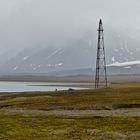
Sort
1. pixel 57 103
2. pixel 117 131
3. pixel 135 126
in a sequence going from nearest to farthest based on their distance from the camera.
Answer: pixel 117 131, pixel 135 126, pixel 57 103

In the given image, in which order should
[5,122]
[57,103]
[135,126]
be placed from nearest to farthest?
[135,126] → [5,122] → [57,103]

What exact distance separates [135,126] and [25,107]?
29.8 meters

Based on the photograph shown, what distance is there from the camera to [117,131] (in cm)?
3706

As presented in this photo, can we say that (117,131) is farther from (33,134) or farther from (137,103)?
(137,103)

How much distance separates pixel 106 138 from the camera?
109 ft

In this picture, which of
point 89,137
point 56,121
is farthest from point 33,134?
point 56,121

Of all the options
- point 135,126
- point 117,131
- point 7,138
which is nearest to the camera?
point 7,138

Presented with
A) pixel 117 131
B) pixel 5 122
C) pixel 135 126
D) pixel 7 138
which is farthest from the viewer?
pixel 5 122

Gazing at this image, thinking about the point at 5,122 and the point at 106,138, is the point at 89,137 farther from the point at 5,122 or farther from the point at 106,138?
the point at 5,122

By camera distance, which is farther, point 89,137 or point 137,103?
point 137,103

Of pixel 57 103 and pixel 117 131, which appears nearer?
pixel 117 131

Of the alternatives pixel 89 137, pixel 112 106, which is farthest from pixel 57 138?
pixel 112 106

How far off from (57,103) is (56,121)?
2685 cm

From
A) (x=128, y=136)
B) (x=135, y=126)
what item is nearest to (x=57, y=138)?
(x=128, y=136)
